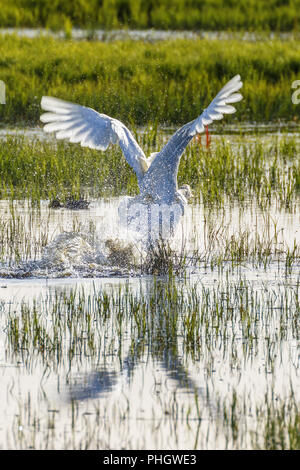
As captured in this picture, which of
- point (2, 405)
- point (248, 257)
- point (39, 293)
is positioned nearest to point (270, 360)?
point (2, 405)

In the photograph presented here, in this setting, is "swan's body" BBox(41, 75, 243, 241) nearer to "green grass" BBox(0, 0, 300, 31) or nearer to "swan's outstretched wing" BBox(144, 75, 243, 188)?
"swan's outstretched wing" BBox(144, 75, 243, 188)

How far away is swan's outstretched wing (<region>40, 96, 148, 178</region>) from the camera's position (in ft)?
25.8

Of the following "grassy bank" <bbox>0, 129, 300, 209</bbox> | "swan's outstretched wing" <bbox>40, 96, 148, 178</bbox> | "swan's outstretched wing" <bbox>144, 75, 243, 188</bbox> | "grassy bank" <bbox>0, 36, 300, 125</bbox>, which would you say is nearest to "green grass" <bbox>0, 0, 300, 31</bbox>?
"grassy bank" <bbox>0, 36, 300, 125</bbox>

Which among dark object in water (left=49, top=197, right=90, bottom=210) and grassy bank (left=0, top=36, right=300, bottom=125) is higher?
grassy bank (left=0, top=36, right=300, bottom=125)

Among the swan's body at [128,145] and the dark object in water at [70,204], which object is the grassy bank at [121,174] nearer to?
the dark object in water at [70,204]

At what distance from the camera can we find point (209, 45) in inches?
758

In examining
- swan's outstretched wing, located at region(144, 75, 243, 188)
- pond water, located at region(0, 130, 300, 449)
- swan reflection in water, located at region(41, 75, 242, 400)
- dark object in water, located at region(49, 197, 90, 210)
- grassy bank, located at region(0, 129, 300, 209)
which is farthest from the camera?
grassy bank, located at region(0, 129, 300, 209)

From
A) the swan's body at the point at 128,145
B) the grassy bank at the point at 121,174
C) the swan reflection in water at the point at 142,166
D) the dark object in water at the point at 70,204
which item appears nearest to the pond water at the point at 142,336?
the swan reflection in water at the point at 142,166

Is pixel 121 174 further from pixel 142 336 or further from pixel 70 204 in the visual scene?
pixel 142 336

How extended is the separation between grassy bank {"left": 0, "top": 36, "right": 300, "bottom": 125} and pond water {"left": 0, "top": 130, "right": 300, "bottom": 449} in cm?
581

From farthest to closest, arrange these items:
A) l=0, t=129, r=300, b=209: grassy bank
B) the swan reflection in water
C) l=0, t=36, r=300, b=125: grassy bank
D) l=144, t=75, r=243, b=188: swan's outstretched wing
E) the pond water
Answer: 1. l=0, t=36, r=300, b=125: grassy bank
2. l=0, t=129, r=300, b=209: grassy bank
3. the swan reflection in water
4. l=144, t=75, r=243, b=188: swan's outstretched wing
5. the pond water

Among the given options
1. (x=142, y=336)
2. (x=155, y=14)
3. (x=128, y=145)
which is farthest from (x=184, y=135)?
(x=155, y=14)

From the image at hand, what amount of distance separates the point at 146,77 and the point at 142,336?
10.8m

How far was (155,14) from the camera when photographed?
1029 inches
